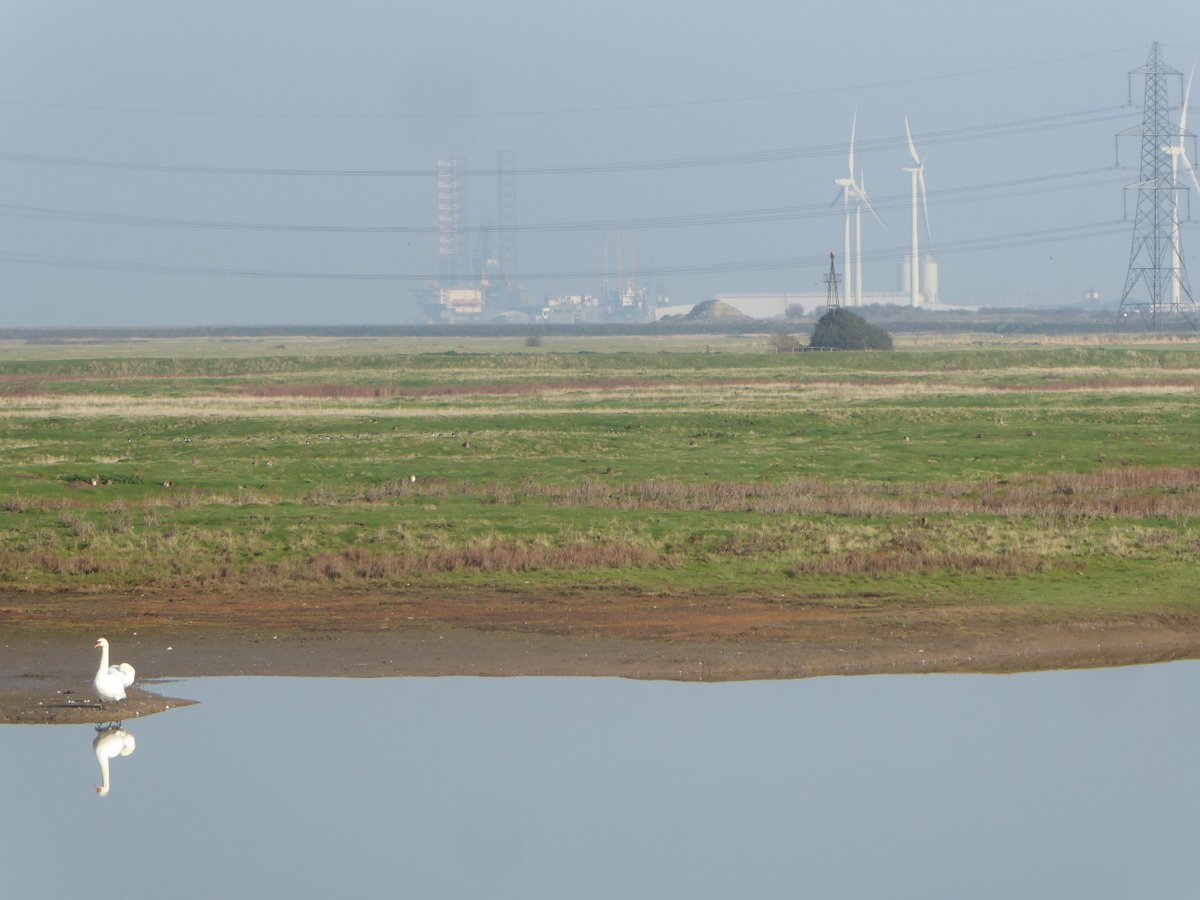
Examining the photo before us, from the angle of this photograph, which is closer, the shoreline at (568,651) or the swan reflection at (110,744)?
the swan reflection at (110,744)

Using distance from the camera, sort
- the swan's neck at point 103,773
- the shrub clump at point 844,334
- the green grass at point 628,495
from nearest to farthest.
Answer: the swan's neck at point 103,773, the green grass at point 628,495, the shrub clump at point 844,334

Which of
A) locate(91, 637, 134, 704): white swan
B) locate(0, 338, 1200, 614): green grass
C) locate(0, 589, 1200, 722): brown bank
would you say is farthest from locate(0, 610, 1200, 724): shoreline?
locate(0, 338, 1200, 614): green grass

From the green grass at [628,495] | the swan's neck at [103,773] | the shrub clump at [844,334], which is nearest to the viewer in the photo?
the swan's neck at [103,773]

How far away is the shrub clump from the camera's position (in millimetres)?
120688

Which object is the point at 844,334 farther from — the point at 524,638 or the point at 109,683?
the point at 109,683

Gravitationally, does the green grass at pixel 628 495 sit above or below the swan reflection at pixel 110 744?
above

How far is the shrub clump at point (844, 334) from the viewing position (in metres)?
121

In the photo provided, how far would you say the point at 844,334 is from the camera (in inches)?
4759

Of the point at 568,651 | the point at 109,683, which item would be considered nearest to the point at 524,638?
the point at 568,651

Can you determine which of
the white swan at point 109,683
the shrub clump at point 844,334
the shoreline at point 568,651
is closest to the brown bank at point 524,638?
the shoreline at point 568,651

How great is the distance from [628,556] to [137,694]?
10880 mm

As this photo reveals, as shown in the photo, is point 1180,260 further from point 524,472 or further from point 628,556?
point 628,556

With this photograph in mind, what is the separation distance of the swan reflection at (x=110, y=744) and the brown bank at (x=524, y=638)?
845 millimetres

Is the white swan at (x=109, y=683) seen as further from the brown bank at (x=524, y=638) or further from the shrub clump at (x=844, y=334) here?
the shrub clump at (x=844, y=334)
